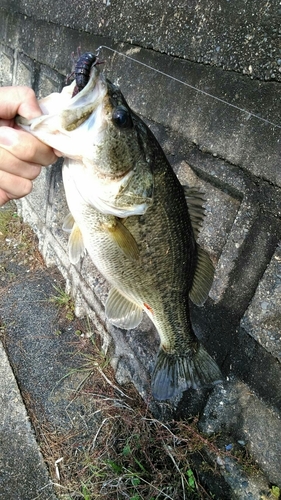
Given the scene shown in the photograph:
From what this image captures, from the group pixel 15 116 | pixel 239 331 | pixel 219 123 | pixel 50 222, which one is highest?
pixel 219 123

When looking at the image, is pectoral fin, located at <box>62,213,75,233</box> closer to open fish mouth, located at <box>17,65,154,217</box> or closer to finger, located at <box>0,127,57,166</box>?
open fish mouth, located at <box>17,65,154,217</box>

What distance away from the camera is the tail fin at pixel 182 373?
2119 millimetres

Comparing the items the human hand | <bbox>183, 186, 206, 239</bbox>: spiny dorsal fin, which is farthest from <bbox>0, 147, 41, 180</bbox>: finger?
<bbox>183, 186, 206, 239</bbox>: spiny dorsal fin

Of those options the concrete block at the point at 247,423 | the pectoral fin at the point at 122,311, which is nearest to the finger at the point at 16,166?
the pectoral fin at the point at 122,311

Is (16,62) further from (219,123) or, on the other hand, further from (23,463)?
(23,463)

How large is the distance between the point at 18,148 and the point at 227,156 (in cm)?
105

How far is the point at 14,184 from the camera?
1709 mm

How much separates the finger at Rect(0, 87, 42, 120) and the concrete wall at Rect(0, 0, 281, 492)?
946 mm

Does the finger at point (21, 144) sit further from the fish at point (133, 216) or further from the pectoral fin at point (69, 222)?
the pectoral fin at point (69, 222)

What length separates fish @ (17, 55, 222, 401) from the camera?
1.58 m

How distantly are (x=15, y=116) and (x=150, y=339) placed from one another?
1.69m

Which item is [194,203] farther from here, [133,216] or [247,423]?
[247,423]

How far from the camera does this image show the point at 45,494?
8.91 ft

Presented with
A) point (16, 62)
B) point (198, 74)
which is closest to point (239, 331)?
point (198, 74)
